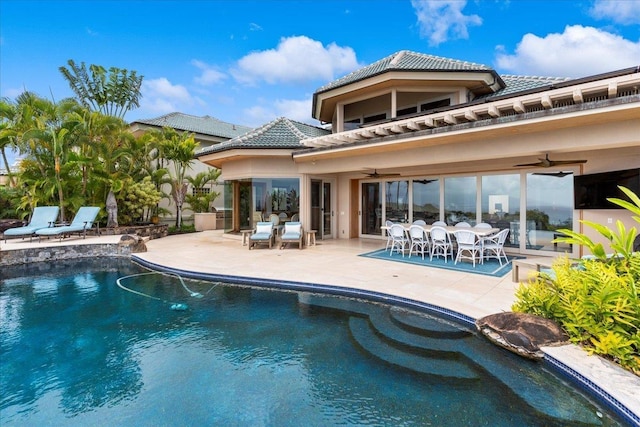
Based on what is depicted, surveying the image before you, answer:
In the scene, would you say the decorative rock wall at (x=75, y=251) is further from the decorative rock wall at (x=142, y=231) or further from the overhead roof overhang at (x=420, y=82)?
the overhead roof overhang at (x=420, y=82)

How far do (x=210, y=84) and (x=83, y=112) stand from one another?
1556cm

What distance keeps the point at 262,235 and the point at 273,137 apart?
4449 mm

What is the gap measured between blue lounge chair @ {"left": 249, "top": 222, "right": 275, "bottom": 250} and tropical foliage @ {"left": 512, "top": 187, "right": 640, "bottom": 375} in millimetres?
9028

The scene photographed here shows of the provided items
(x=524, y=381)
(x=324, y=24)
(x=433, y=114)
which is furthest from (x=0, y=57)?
(x=524, y=381)

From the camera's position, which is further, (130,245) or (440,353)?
(130,245)

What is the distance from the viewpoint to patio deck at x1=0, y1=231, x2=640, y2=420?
Result: 384cm

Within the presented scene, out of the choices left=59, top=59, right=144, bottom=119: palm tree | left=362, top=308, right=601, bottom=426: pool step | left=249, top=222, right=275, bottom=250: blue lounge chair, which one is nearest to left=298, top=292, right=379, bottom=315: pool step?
left=362, top=308, right=601, bottom=426: pool step

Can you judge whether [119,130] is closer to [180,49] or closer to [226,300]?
[180,49]

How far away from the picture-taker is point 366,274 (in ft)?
26.8

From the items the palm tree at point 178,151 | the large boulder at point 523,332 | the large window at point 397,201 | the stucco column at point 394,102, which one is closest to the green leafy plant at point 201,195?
the palm tree at point 178,151

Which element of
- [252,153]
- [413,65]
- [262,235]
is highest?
[413,65]

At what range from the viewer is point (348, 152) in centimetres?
1161

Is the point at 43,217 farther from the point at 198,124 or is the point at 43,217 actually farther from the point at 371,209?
the point at 198,124


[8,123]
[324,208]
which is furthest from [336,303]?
[8,123]
